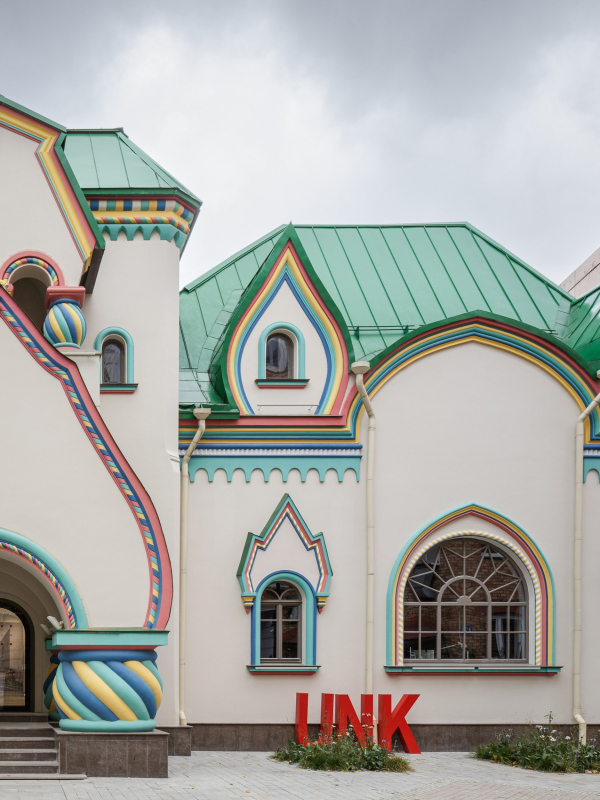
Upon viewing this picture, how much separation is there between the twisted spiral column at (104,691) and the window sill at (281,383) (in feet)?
16.6

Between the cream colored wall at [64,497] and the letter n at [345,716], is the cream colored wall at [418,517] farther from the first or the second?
the cream colored wall at [64,497]

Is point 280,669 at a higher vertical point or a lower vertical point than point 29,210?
lower

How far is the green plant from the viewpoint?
527 inches

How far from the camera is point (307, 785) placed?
1162 cm

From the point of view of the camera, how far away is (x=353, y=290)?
697 inches

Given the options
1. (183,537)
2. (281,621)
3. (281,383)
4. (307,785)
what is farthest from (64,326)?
(307,785)

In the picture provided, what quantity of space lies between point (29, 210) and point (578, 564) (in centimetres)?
947

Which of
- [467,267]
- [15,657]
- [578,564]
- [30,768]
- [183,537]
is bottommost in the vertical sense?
[30,768]

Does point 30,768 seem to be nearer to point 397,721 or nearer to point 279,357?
point 397,721

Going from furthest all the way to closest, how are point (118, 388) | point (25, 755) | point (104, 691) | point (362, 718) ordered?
point (118, 388), point (362, 718), point (25, 755), point (104, 691)

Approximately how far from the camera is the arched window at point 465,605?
15469mm

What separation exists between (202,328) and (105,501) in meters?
5.58

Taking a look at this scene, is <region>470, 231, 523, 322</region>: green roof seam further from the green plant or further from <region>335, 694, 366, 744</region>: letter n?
<region>335, 694, 366, 744</region>: letter n

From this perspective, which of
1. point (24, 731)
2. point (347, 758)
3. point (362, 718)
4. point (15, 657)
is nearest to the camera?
point (24, 731)
